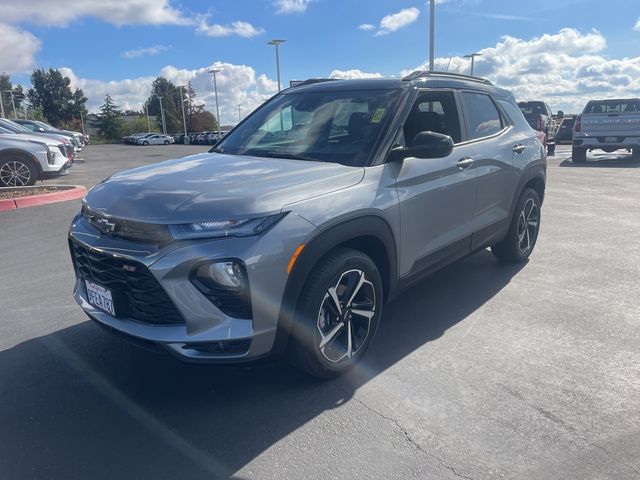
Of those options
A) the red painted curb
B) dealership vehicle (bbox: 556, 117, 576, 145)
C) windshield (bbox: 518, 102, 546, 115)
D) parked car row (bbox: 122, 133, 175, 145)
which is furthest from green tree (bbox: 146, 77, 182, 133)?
the red painted curb

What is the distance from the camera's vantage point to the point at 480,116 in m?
4.75

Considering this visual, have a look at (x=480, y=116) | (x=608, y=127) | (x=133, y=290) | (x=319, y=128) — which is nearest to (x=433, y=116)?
(x=480, y=116)

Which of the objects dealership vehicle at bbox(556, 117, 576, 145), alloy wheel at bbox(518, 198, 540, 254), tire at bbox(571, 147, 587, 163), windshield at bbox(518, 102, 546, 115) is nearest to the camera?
alloy wheel at bbox(518, 198, 540, 254)

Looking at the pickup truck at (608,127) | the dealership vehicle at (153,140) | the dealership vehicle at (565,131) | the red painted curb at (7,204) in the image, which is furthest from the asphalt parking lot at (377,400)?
the dealership vehicle at (153,140)

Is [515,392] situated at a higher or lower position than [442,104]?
lower

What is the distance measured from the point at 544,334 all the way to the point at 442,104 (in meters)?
1.98

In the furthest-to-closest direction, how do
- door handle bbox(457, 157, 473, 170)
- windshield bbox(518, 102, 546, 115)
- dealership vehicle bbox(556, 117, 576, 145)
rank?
1. dealership vehicle bbox(556, 117, 576, 145)
2. windshield bbox(518, 102, 546, 115)
3. door handle bbox(457, 157, 473, 170)

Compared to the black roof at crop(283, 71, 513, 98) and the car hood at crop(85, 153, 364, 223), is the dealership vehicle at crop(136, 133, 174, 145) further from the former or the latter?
the car hood at crop(85, 153, 364, 223)

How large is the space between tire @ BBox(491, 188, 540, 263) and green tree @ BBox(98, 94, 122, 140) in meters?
90.4

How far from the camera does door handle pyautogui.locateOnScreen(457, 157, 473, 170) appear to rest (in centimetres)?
417

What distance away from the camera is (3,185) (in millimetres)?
10922

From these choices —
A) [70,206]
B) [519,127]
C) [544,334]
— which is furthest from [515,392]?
Answer: [70,206]

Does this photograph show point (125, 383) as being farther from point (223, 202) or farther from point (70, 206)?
point (70, 206)

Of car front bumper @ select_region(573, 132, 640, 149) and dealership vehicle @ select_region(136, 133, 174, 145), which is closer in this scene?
car front bumper @ select_region(573, 132, 640, 149)
